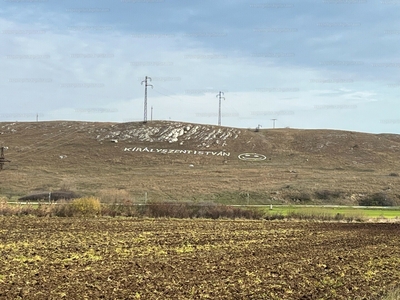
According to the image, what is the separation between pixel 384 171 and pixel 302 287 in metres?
77.0

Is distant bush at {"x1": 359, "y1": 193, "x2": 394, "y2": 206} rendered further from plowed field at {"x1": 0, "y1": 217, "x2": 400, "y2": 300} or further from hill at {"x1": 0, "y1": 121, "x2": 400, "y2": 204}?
plowed field at {"x1": 0, "y1": 217, "x2": 400, "y2": 300}

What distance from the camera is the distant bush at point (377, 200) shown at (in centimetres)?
6419

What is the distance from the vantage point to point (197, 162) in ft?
299

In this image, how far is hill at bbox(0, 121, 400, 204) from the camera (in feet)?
214

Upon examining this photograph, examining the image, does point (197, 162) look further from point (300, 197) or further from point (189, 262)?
point (189, 262)

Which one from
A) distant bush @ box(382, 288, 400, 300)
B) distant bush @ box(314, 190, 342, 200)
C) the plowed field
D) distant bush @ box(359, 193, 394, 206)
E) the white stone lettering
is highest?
the white stone lettering

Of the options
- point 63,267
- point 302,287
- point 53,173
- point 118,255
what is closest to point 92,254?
point 118,255

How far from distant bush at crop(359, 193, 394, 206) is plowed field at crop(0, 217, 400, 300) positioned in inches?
1295

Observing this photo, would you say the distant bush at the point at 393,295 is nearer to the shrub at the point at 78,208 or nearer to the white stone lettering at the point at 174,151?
the shrub at the point at 78,208

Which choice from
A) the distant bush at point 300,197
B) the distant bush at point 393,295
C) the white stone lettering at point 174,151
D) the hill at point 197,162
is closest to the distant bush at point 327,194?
the hill at point 197,162

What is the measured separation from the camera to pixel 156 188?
215 ft

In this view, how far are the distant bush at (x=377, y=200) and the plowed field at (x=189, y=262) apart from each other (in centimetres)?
3290

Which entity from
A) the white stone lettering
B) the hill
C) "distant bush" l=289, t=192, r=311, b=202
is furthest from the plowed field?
the white stone lettering

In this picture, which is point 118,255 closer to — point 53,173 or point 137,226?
point 137,226
